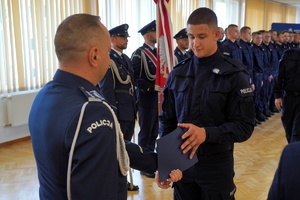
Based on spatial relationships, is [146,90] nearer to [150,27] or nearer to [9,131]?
[150,27]

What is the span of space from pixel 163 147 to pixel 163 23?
2185mm

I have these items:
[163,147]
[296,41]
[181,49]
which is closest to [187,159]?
[163,147]

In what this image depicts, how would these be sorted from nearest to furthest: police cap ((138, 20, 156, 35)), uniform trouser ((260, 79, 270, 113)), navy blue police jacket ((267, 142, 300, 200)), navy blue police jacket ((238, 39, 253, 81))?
1. navy blue police jacket ((267, 142, 300, 200))
2. police cap ((138, 20, 156, 35))
3. navy blue police jacket ((238, 39, 253, 81))
4. uniform trouser ((260, 79, 270, 113))

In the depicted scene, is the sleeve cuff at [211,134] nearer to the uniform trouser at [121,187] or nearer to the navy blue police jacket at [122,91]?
the uniform trouser at [121,187]

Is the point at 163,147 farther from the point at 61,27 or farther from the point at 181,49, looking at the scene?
the point at 181,49

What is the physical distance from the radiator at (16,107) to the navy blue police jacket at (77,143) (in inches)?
157

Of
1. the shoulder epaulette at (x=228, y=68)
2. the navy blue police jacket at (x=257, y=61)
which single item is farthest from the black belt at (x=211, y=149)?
the navy blue police jacket at (x=257, y=61)

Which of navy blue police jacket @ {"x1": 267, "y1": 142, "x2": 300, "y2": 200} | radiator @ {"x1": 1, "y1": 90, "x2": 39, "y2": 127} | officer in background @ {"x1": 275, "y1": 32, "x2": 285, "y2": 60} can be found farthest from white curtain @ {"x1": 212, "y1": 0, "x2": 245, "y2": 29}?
navy blue police jacket @ {"x1": 267, "y1": 142, "x2": 300, "y2": 200}

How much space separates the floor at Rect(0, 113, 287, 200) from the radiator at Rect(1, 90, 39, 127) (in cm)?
38

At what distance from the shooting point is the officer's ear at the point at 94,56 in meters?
1.05

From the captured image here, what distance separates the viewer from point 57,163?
98 cm

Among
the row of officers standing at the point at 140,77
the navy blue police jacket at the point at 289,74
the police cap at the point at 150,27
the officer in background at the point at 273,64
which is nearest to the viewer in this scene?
the row of officers standing at the point at 140,77

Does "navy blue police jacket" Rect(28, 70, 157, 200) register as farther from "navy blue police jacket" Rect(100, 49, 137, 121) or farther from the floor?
the floor

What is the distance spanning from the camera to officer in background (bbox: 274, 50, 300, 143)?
11.1 ft
